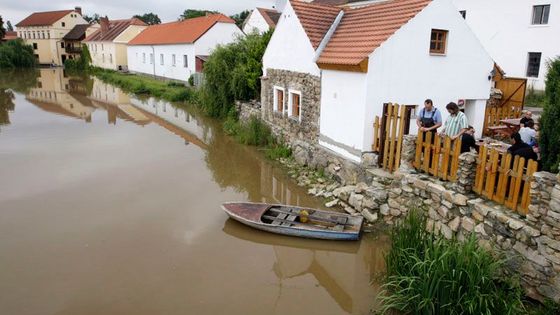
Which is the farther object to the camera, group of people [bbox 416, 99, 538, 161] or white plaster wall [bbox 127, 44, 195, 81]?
white plaster wall [bbox 127, 44, 195, 81]

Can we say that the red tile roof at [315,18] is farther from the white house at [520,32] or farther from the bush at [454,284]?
the white house at [520,32]

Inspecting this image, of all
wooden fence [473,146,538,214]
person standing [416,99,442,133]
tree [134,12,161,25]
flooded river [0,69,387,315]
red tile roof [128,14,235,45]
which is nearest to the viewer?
wooden fence [473,146,538,214]

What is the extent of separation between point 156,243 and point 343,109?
622 cm

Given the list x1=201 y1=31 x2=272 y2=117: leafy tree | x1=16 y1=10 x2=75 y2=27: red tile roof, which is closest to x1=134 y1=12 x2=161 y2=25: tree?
x1=16 y1=10 x2=75 y2=27: red tile roof

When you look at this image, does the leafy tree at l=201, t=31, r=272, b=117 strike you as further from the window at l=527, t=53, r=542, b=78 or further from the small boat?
the window at l=527, t=53, r=542, b=78

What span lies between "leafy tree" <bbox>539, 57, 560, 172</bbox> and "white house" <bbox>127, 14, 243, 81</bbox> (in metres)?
23.1

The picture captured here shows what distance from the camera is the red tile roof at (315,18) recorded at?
1307 cm

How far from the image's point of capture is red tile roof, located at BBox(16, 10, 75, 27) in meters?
71.1

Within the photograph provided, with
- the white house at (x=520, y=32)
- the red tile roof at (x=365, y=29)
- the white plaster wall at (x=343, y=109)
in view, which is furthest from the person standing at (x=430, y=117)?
the white house at (x=520, y=32)

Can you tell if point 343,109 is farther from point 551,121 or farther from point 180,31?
point 180,31

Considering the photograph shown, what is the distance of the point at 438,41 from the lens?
1134 cm

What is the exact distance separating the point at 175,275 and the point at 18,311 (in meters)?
2.57

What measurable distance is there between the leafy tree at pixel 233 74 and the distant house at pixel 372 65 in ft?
18.0

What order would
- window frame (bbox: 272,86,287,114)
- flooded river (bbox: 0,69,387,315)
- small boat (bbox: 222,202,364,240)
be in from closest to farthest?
flooded river (bbox: 0,69,387,315) → small boat (bbox: 222,202,364,240) → window frame (bbox: 272,86,287,114)
